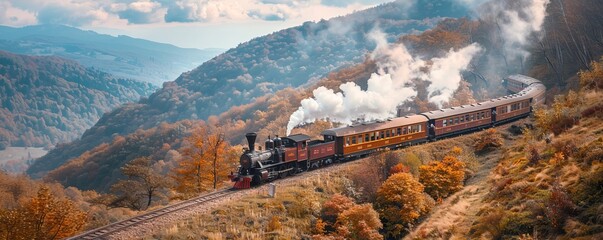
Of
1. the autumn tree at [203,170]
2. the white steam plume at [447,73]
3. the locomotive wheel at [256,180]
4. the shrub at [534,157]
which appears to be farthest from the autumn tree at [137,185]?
the white steam plume at [447,73]

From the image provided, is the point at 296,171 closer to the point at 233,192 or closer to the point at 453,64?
the point at 233,192

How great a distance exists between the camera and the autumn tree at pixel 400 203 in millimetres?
30188

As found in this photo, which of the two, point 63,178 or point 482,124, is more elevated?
point 482,124

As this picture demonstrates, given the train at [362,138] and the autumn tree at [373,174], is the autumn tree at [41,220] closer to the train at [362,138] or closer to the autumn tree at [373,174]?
the train at [362,138]

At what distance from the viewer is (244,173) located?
33.9m

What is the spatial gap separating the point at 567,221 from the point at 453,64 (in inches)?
3063

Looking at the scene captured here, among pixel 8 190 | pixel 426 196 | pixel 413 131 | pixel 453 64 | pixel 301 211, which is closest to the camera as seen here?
pixel 301 211

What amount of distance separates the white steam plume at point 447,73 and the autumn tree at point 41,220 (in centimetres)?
6011

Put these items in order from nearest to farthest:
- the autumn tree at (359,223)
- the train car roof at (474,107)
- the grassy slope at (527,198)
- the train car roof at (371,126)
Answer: the grassy slope at (527,198)
the autumn tree at (359,223)
the train car roof at (371,126)
the train car roof at (474,107)

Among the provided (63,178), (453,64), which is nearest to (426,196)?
(453,64)

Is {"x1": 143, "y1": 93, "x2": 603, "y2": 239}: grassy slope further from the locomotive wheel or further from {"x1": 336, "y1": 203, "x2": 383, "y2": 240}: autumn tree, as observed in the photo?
{"x1": 336, "y1": 203, "x2": 383, "y2": 240}: autumn tree

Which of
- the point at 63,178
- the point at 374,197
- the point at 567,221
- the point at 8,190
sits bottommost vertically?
the point at 63,178

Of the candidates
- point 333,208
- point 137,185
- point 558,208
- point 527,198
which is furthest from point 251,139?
point 558,208

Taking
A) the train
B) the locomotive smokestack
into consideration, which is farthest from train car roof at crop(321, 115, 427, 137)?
the locomotive smokestack
